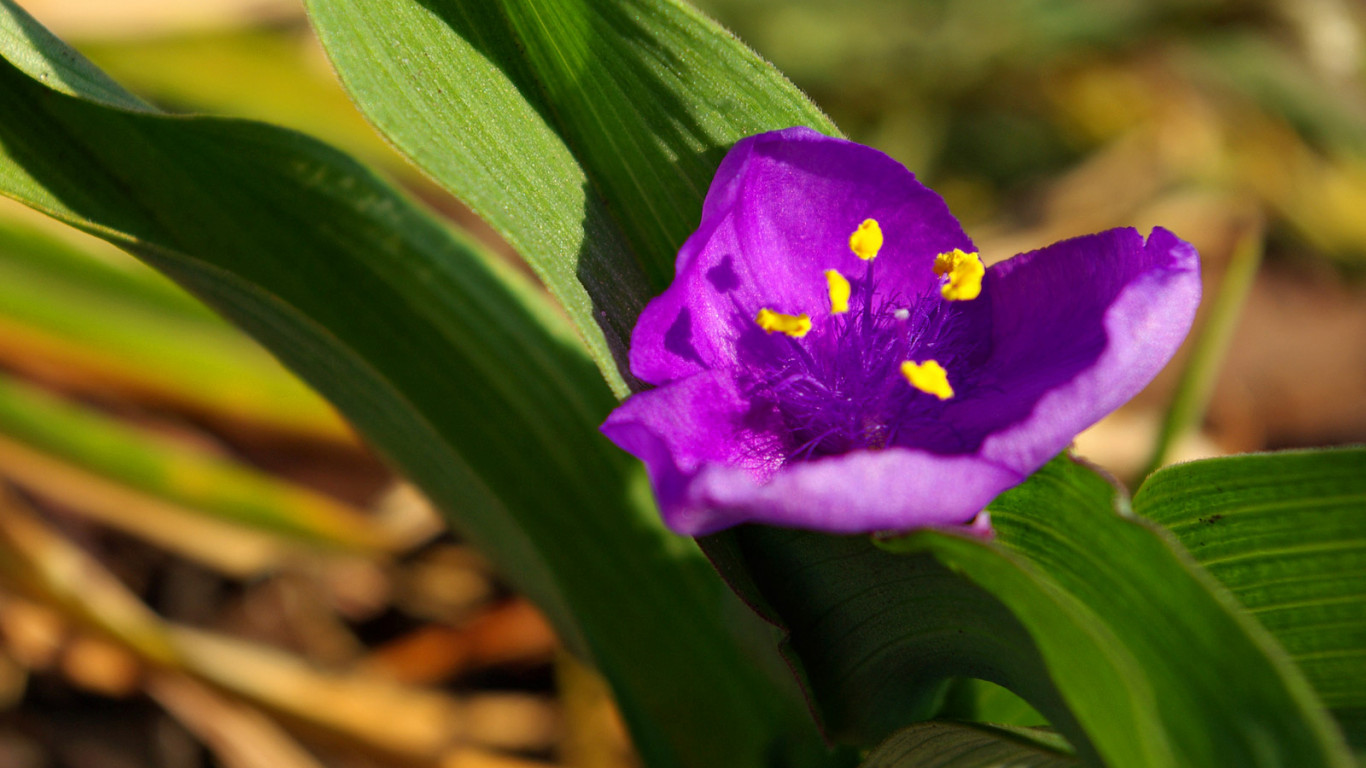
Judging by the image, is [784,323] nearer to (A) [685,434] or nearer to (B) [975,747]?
(A) [685,434]

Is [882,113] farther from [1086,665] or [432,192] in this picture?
[1086,665]

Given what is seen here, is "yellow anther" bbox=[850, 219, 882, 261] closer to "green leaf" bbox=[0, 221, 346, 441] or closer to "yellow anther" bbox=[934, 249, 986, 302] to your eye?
"yellow anther" bbox=[934, 249, 986, 302]

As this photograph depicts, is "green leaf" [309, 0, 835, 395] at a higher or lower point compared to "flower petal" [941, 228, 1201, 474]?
higher

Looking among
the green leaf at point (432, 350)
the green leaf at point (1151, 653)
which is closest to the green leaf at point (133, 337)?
the green leaf at point (432, 350)

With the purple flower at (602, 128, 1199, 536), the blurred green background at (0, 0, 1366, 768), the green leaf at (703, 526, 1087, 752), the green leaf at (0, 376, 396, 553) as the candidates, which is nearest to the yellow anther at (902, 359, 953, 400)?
the purple flower at (602, 128, 1199, 536)

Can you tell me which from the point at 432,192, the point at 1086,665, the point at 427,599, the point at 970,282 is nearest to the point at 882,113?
the point at 432,192

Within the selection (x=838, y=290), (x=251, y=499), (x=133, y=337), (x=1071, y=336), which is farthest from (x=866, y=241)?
(x=133, y=337)
